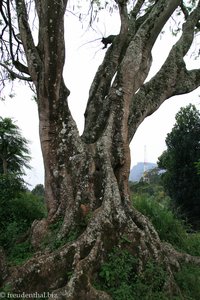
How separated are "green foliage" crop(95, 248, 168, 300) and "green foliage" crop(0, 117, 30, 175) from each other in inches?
544

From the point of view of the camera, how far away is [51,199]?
601cm

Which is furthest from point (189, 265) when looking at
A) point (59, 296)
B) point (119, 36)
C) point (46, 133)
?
point (119, 36)

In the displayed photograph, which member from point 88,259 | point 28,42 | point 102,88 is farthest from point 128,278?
point 28,42

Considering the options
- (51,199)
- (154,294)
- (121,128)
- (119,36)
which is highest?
(119,36)

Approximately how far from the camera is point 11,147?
18.5 metres

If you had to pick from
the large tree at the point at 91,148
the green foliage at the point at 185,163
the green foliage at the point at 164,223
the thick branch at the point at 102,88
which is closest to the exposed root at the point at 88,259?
the large tree at the point at 91,148

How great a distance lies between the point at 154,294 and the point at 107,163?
2202 millimetres

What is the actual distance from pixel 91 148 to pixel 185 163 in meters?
13.7

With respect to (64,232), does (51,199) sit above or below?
above

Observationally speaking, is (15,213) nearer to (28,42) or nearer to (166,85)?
(28,42)

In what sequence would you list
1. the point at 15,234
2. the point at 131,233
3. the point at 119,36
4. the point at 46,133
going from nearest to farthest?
1. the point at 131,233
2. the point at 46,133
3. the point at 15,234
4. the point at 119,36

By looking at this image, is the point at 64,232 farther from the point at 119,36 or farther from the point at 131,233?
the point at 119,36

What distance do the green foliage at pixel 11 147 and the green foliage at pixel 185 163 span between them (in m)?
8.56

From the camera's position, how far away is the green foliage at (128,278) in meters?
4.37
